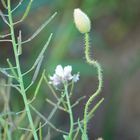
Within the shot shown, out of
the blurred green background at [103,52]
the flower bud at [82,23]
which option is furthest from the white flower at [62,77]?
the blurred green background at [103,52]

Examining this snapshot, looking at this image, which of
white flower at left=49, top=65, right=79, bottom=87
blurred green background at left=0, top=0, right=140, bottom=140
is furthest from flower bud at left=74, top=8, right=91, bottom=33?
blurred green background at left=0, top=0, right=140, bottom=140

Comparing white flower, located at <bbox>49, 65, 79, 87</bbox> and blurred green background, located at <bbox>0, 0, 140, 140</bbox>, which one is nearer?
white flower, located at <bbox>49, 65, 79, 87</bbox>

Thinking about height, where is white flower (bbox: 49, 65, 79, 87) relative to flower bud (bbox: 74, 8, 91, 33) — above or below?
below

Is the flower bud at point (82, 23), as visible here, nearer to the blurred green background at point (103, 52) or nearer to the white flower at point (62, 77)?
the white flower at point (62, 77)

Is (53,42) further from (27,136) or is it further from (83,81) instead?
(27,136)

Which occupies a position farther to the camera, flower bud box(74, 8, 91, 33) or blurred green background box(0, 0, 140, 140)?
blurred green background box(0, 0, 140, 140)

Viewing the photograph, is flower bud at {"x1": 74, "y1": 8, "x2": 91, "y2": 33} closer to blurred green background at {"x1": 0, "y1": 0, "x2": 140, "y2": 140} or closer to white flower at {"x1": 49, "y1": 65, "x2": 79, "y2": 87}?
white flower at {"x1": 49, "y1": 65, "x2": 79, "y2": 87}

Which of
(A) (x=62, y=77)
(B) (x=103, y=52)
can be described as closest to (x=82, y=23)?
(A) (x=62, y=77)

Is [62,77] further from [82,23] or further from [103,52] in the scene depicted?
[103,52]

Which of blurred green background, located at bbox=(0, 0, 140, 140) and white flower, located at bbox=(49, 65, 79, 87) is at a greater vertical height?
blurred green background, located at bbox=(0, 0, 140, 140)
